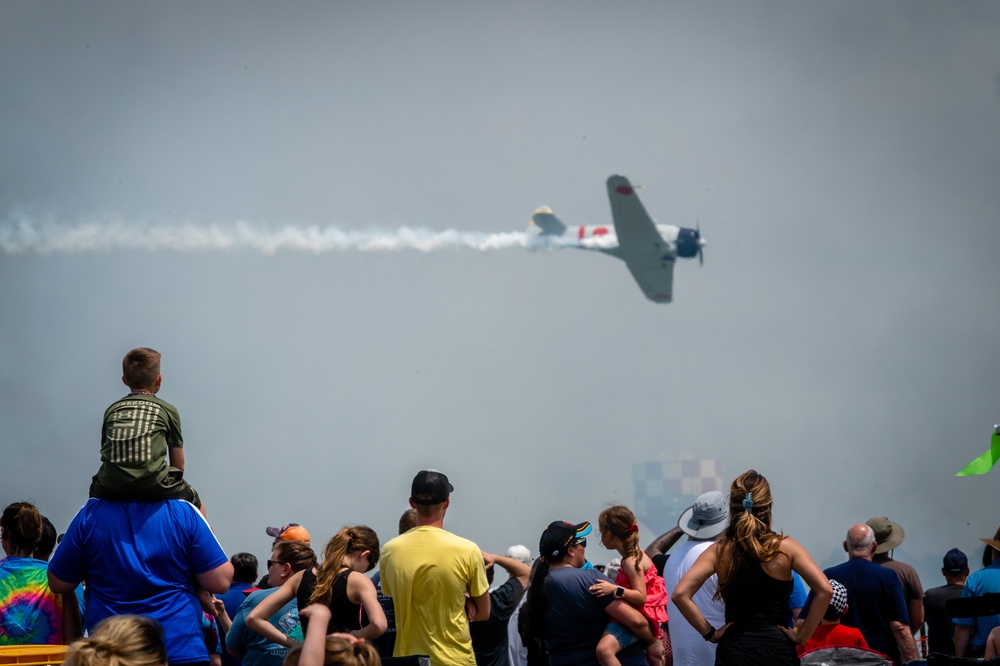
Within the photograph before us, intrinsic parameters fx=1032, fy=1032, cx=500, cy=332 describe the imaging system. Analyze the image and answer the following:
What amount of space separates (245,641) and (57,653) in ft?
4.92

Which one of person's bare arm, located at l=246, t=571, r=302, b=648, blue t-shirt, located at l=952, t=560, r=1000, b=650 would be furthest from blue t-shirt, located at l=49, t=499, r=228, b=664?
blue t-shirt, located at l=952, t=560, r=1000, b=650

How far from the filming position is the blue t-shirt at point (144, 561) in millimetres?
4297

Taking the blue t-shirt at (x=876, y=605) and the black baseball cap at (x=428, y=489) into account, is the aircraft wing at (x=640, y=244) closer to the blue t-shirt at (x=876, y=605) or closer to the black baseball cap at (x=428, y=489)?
the blue t-shirt at (x=876, y=605)

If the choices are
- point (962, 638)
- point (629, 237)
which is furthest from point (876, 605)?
point (629, 237)

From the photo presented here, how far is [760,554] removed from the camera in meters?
4.36

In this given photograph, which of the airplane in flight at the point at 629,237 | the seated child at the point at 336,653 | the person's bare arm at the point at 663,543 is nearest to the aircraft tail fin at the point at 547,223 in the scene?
the airplane in flight at the point at 629,237

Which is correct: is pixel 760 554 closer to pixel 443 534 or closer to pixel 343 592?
pixel 443 534

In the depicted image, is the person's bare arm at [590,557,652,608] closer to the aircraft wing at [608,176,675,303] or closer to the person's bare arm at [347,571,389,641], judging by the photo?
the person's bare arm at [347,571,389,641]

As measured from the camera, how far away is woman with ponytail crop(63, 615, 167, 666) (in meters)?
2.59

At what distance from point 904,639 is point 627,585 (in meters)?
1.83

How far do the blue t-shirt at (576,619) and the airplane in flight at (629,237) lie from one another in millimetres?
27560

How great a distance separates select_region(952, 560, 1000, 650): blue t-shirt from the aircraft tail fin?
2918 centimetres

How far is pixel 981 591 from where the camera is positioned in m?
5.57

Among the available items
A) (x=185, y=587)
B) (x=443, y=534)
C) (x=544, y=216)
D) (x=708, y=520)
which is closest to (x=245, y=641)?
(x=185, y=587)
